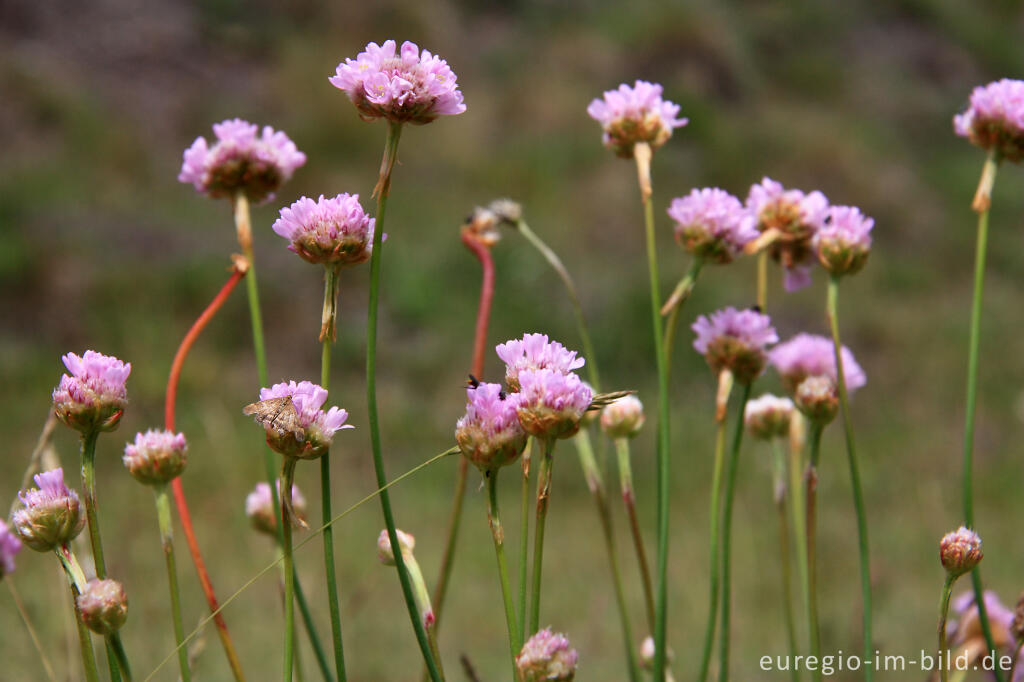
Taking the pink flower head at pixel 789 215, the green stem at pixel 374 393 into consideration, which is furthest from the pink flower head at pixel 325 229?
the pink flower head at pixel 789 215

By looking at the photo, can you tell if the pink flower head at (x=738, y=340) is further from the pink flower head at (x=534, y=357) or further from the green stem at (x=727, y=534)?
the pink flower head at (x=534, y=357)

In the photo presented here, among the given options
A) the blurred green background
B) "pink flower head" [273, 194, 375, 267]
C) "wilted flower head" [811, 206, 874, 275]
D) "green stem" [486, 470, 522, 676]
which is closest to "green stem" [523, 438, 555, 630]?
"green stem" [486, 470, 522, 676]

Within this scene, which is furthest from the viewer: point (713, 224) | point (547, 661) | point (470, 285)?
point (470, 285)

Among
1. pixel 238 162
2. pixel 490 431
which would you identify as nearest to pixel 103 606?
pixel 490 431

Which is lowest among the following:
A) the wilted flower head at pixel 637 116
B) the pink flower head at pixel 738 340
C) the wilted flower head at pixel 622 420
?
the wilted flower head at pixel 622 420

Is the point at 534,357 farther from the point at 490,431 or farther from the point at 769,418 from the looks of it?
the point at 769,418
